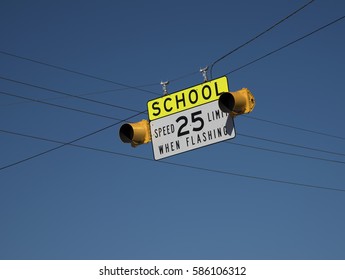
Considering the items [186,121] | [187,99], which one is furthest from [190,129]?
[187,99]

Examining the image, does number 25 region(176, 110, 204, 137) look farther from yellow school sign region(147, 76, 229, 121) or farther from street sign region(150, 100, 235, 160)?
yellow school sign region(147, 76, 229, 121)

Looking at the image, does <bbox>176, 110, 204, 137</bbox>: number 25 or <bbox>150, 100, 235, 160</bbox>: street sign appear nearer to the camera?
<bbox>150, 100, 235, 160</bbox>: street sign

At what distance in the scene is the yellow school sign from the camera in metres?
10.8

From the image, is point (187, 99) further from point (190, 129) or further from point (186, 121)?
point (190, 129)

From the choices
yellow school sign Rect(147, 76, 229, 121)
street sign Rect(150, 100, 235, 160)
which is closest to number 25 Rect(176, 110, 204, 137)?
street sign Rect(150, 100, 235, 160)

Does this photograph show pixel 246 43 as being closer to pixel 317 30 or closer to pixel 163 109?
pixel 317 30

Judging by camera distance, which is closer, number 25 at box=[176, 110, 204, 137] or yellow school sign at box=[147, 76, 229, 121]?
yellow school sign at box=[147, 76, 229, 121]

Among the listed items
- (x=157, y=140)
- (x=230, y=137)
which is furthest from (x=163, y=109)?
(x=230, y=137)

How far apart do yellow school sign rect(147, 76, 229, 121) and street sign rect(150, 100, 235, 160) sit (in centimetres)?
8

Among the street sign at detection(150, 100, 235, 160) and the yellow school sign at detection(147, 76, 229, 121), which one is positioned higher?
the yellow school sign at detection(147, 76, 229, 121)

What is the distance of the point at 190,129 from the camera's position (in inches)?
440

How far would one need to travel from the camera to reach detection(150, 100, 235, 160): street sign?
10.9 meters

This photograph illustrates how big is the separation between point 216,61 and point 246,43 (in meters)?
0.69

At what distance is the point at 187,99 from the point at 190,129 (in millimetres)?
512
